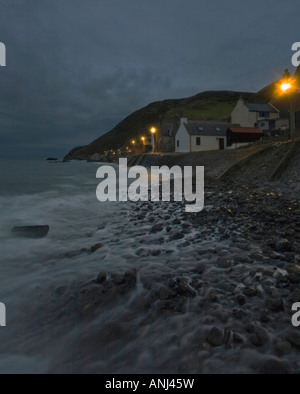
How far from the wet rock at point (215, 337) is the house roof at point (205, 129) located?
45.7m

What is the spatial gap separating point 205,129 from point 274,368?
48.3m

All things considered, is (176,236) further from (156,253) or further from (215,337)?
(215,337)

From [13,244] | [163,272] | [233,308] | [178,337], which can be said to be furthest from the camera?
[13,244]

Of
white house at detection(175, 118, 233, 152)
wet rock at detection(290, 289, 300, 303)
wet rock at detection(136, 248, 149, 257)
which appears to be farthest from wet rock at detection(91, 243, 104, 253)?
white house at detection(175, 118, 233, 152)

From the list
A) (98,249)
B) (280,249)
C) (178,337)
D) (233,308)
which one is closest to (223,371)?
(178,337)

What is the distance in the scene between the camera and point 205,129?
46750 millimetres

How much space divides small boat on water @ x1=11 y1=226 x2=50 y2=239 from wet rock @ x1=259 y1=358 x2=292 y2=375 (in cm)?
684

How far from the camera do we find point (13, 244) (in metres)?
6.82

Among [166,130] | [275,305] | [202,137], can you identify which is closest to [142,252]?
[275,305]

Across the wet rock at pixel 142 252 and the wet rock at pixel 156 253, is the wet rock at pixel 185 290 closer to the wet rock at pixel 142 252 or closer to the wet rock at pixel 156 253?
the wet rock at pixel 156 253
